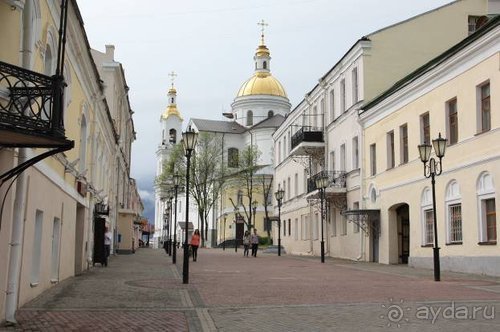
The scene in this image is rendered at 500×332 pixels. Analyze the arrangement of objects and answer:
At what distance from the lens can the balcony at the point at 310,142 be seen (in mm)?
38188

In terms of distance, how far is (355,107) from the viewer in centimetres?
3164

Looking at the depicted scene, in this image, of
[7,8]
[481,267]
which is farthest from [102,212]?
[7,8]

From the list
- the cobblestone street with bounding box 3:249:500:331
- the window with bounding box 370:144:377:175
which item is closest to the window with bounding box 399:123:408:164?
the window with bounding box 370:144:377:175

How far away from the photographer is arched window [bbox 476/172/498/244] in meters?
19.3

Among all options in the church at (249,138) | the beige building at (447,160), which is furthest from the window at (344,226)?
the church at (249,138)

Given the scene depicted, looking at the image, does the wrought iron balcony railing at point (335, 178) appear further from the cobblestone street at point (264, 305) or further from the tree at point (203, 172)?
the tree at point (203, 172)

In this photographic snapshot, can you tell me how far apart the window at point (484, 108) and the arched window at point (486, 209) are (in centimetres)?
157

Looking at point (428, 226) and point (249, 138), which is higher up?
point (249, 138)

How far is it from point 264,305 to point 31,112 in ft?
20.3

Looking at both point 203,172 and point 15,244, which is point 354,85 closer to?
point 15,244

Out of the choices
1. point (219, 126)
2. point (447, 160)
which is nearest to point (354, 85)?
point (447, 160)

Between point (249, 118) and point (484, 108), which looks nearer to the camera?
point (484, 108)

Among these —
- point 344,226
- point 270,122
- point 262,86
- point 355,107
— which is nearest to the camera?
point 355,107

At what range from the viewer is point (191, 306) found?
38.8 feet
